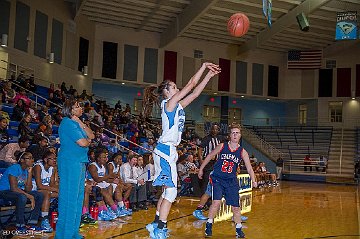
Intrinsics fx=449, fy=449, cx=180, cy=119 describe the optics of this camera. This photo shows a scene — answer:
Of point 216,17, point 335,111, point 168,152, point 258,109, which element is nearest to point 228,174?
point 168,152

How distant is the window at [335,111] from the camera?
29.1 m

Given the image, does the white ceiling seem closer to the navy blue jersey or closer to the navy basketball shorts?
the navy blue jersey

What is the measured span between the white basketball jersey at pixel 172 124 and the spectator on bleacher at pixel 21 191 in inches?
95.2

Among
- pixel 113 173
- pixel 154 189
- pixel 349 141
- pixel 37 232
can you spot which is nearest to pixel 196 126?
pixel 349 141

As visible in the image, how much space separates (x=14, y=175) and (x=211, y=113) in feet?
77.8

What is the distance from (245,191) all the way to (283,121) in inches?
641

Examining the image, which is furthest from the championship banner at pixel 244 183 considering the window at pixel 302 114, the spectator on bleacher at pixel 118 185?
the window at pixel 302 114

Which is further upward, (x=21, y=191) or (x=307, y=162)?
(x=21, y=191)

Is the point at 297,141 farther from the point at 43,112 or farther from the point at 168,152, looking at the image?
the point at 168,152

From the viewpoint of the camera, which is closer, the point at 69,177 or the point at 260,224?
the point at 69,177

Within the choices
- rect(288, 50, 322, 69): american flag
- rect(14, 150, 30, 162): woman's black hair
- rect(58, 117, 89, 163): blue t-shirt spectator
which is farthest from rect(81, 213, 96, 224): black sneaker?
rect(288, 50, 322, 69): american flag

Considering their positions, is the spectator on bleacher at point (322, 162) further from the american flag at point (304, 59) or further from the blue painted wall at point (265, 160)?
the american flag at point (304, 59)

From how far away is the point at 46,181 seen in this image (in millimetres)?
7035

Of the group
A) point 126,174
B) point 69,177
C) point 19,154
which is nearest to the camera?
point 69,177
